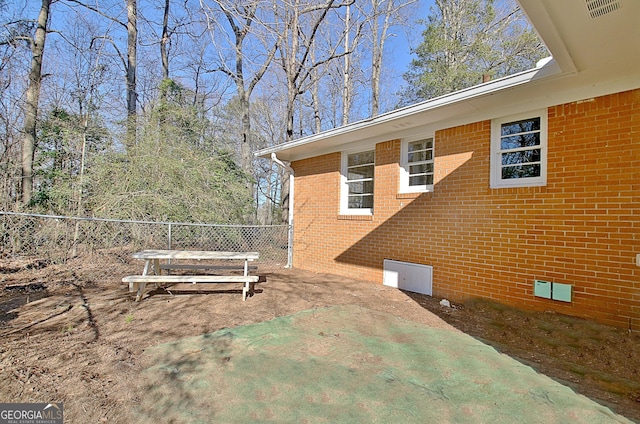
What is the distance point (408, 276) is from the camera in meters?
5.46

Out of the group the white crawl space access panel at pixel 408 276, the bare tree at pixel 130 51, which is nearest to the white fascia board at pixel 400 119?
the white crawl space access panel at pixel 408 276

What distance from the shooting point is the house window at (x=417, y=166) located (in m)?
5.46

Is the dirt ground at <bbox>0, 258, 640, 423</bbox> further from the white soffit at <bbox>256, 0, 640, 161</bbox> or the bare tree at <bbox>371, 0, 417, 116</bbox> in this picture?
the bare tree at <bbox>371, 0, 417, 116</bbox>

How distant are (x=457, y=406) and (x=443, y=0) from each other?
14617mm

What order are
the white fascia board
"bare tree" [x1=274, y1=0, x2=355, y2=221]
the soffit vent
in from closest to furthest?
the soffit vent
the white fascia board
"bare tree" [x1=274, y1=0, x2=355, y2=221]

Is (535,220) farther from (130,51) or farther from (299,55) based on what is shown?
(130,51)

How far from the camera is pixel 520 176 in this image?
4.33 meters

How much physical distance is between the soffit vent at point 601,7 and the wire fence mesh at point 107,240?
19.7 ft

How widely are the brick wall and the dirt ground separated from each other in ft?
1.15

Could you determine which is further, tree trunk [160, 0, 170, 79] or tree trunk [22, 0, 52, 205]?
tree trunk [160, 0, 170, 79]

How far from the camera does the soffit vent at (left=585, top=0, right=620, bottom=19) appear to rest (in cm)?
239

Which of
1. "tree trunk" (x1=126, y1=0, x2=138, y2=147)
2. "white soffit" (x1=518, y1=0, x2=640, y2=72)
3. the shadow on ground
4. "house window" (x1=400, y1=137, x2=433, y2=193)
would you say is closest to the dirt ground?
the shadow on ground

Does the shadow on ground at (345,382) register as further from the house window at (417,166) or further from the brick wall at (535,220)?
the house window at (417,166)

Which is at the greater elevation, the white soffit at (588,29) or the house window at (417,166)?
the white soffit at (588,29)
